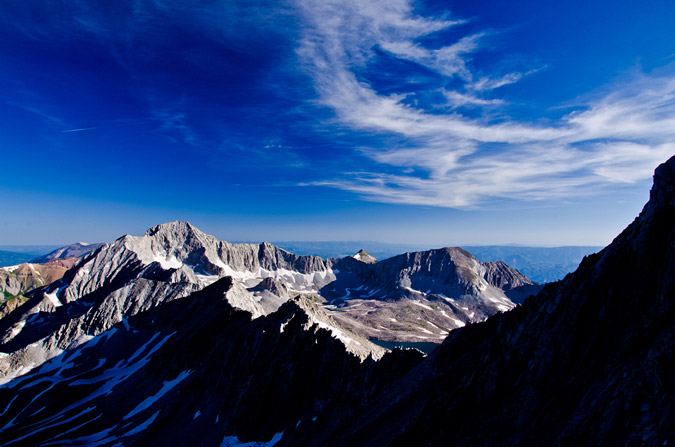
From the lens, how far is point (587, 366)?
1730 centimetres

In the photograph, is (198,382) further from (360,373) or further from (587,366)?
(587,366)

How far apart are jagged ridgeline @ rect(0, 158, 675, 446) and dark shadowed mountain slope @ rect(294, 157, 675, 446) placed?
0.07 meters

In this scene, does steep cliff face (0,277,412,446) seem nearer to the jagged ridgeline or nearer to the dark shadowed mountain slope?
the jagged ridgeline

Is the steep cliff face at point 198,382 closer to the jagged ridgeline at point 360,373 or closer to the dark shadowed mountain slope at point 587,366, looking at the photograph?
the jagged ridgeline at point 360,373

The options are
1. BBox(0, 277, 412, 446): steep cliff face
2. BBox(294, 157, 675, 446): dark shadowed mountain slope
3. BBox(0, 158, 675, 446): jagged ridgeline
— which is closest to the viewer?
BBox(294, 157, 675, 446): dark shadowed mountain slope

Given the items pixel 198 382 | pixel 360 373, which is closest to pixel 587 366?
pixel 360 373

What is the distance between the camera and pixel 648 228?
17.0 metres

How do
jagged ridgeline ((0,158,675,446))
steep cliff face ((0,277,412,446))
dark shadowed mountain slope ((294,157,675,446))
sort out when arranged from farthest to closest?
steep cliff face ((0,277,412,446)) < jagged ridgeline ((0,158,675,446)) < dark shadowed mountain slope ((294,157,675,446))

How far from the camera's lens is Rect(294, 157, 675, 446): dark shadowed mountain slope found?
1375cm

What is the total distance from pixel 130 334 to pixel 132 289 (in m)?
29.8

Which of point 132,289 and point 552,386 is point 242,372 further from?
point 132,289

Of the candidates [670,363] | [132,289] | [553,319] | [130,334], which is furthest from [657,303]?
[132,289]

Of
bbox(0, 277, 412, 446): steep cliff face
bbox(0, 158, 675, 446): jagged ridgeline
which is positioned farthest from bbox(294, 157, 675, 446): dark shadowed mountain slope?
bbox(0, 277, 412, 446): steep cliff face

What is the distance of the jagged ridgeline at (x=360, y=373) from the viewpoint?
15.8 m
